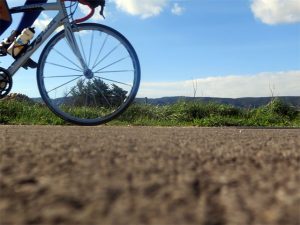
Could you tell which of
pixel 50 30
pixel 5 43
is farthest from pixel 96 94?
pixel 5 43

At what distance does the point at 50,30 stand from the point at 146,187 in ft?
12.6

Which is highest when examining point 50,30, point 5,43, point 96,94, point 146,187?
point 50,30

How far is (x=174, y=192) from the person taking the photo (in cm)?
117

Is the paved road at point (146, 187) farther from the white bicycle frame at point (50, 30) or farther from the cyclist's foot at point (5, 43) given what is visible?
the cyclist's foot at point (5, 43)

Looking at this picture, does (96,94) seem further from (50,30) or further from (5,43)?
(5,43)

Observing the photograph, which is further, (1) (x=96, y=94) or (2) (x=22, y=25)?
(1) (x=96, y=94)

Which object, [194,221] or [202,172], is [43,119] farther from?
[194,221]

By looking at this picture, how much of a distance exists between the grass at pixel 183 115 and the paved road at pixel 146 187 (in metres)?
5.08

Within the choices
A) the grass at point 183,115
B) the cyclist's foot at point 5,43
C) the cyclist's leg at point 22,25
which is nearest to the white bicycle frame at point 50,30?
the cyclist's leg at point 22,25

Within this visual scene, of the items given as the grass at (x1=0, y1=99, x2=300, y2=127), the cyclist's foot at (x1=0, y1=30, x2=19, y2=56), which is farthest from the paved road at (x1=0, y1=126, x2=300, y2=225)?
the grass at (x1=0, y1=99, x2=300, y2=127)

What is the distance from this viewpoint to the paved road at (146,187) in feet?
3.20

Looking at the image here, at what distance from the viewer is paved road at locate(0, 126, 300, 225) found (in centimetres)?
98

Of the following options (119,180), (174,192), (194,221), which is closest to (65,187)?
(119,180)

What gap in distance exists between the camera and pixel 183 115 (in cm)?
912
